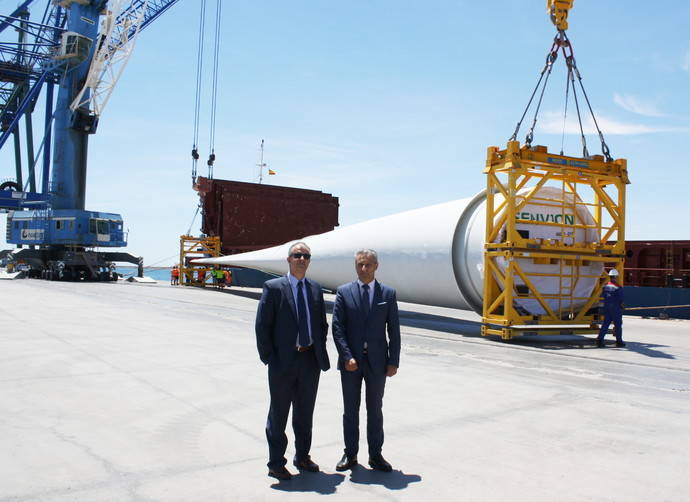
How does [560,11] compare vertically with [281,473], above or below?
above

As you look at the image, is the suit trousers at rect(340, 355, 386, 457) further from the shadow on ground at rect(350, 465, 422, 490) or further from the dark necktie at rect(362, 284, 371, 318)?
the dark necktie at rect(362, 284, 371, 318)

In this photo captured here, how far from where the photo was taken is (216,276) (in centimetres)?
3425

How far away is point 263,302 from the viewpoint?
448 centimetres

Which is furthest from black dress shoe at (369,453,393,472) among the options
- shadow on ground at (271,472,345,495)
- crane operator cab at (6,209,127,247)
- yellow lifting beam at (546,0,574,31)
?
crane operator cab at (6,209,127,247)

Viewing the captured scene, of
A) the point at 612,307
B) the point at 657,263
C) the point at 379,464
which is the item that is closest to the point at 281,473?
the point at 379,464

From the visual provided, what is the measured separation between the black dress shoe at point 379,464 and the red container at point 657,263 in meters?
21.2

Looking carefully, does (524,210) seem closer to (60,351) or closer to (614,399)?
(614,399)

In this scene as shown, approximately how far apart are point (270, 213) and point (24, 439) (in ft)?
112

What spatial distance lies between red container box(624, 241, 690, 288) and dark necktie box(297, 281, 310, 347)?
21579 millimetres

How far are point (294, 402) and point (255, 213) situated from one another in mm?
34367

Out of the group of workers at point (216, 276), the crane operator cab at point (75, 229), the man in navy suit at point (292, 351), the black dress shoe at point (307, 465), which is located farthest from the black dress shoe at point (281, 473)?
the crane operator cab at point (75, 229)

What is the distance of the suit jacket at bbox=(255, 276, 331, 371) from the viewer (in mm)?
4438

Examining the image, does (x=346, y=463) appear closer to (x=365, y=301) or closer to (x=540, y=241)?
(x=365, y=301)

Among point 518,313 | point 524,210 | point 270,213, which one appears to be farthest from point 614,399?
point 270,213
